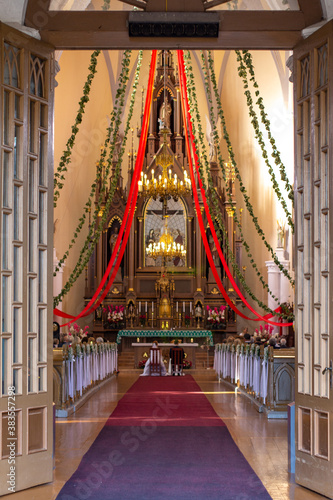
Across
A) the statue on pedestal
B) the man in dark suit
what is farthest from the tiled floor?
the statue on pedestal

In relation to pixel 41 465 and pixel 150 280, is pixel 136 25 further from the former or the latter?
pixel 150 280

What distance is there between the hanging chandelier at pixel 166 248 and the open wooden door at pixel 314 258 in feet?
43.9

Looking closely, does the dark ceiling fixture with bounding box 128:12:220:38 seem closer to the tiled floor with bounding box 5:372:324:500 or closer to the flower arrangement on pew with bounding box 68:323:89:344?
the tiled floor with bounding box 5:372:324:500

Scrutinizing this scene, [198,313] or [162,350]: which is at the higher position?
[198,313]

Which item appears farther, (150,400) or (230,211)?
(230,211)

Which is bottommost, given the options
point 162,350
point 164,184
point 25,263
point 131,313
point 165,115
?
point 162,350

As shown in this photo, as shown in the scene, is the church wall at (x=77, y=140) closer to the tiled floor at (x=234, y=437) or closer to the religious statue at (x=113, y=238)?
the religious statue at (x=113, y=238)

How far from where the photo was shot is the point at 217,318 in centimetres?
2091

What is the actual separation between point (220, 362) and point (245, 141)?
877cm

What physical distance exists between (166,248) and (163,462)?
13179 mm

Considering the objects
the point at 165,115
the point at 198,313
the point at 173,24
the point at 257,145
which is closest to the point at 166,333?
the point at 198,313

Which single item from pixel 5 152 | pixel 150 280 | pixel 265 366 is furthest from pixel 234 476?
pixel 150 280

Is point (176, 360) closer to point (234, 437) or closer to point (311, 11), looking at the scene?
point (234, 437)

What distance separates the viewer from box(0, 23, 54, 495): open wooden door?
5797mm
